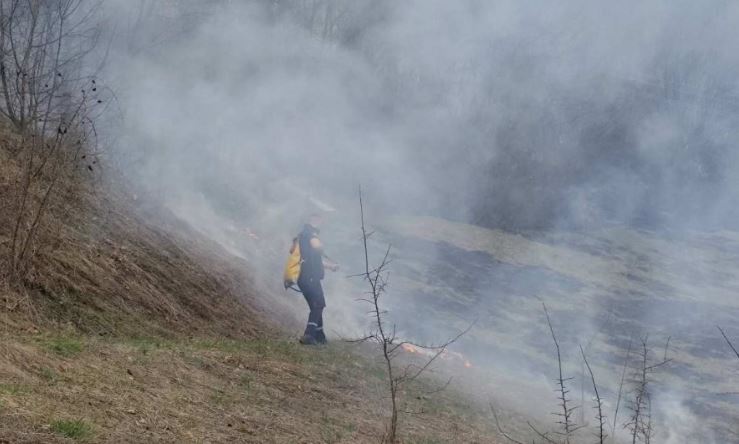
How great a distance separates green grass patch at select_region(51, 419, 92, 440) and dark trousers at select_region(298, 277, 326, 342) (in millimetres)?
4017

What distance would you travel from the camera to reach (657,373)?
10.5 metres

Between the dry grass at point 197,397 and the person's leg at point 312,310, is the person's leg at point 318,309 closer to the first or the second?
the person's leg at point 312,310

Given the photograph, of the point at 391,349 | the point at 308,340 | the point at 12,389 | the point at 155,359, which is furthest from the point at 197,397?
the point at 308,340

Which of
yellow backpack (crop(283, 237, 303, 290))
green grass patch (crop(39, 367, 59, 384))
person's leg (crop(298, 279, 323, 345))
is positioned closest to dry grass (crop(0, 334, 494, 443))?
green grass patch (crop(39, 367, 59, 384))

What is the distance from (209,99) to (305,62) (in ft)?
10.4

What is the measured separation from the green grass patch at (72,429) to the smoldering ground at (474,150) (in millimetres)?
6685

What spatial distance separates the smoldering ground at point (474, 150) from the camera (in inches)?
445

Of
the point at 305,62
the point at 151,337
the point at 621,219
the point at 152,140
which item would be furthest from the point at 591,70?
the point at 151,337

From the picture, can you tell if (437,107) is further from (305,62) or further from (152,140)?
(152,140)

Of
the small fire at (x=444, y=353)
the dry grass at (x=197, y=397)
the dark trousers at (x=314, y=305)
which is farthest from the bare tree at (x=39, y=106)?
the small fire at (x=444, y=353)

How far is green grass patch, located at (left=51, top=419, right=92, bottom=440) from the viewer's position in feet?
10.5

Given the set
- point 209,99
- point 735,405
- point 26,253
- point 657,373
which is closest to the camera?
point 26,253

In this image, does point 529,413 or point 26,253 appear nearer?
point 26,253

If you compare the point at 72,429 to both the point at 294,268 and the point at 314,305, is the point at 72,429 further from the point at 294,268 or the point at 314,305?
the point at 294,268
